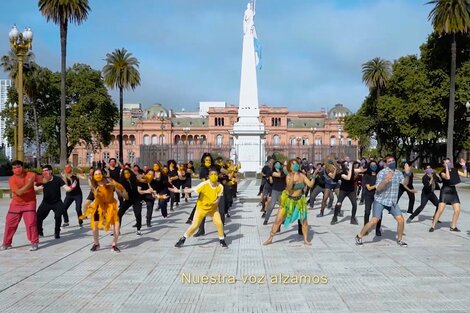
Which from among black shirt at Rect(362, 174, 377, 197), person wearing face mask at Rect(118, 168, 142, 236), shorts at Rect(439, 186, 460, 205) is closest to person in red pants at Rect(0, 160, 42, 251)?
person wearing face mask at Rect(118, 168, 142, 236)

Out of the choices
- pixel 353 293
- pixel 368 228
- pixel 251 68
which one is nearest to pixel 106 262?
pixel 353 293

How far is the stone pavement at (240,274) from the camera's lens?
6305 millimetres

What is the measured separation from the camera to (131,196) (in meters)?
12.0

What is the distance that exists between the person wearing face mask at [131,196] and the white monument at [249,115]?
31976 millimetres

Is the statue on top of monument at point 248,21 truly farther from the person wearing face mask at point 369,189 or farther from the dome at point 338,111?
the dome at point 338,111

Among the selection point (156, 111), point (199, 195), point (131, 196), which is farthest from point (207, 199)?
point (156, 111)

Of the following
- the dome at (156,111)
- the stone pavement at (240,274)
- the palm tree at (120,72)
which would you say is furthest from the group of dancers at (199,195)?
the dome at (156,111)

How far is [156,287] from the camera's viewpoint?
714 cm

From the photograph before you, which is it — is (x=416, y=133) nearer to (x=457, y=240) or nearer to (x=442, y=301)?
(x=457, y=240)

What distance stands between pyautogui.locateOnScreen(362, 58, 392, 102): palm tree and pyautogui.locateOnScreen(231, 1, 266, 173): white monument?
18632mm

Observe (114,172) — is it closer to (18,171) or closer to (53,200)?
(53,200)

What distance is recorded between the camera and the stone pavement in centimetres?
630

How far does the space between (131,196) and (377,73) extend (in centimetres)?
5036

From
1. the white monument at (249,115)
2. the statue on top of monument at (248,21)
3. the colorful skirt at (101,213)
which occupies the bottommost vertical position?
the colorful skirt at (101,213)
